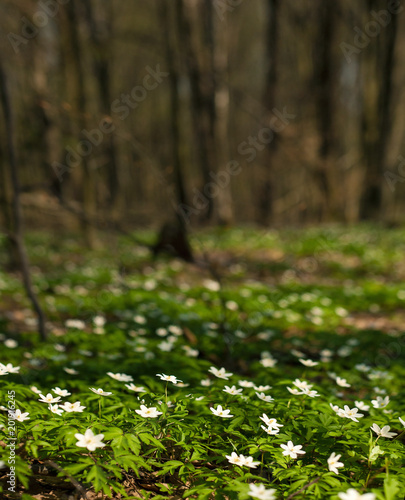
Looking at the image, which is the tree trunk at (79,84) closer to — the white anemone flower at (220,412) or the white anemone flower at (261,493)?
the white anemone flower at (220,412)

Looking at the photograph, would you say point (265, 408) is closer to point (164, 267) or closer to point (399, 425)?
point (399, 425)

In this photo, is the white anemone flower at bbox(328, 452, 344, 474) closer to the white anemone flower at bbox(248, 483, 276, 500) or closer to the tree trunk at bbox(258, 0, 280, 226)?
the white anemone flower at bbox(248, 483, 276, 500)

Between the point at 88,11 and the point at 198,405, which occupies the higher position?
the point at 88,11

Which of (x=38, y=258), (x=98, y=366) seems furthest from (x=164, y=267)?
(x=98, y=366)

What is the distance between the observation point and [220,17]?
13.5m

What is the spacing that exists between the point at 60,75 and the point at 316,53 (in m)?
9.85

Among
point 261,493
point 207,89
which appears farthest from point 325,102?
point 261,493
